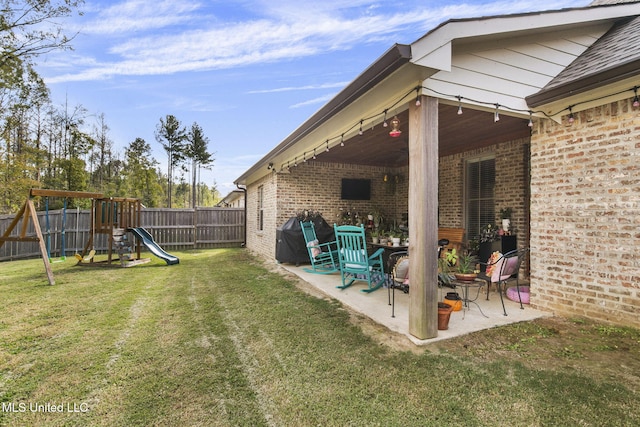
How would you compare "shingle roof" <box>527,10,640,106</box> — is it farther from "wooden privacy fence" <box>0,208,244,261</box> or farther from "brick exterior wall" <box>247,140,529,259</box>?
"wooden privacy fence" <box>0,208,244,261</box>

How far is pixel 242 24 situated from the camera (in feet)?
22.7

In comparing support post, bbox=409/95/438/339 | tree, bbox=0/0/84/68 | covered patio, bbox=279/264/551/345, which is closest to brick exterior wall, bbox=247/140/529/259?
covered patio, bbox=279/264/551/345

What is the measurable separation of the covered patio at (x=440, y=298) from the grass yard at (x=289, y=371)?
15 cm

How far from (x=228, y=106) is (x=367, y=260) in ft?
60.1

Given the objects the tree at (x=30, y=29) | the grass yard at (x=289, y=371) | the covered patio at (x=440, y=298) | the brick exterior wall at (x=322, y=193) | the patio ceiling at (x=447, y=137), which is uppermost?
the tree at (x=30, y=29)

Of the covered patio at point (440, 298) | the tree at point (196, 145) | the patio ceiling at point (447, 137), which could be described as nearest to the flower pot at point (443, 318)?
the covered patio at point (440, 298)

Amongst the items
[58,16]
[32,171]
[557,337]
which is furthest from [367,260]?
[32,171]

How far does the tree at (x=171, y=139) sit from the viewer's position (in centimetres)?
2272

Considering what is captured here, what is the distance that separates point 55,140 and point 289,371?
65.1 ft

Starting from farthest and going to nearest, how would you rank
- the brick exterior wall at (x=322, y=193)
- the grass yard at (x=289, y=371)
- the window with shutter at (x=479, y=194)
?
the brick exterior wall at (x=322, y=193) < the window with shutter at (x=479, y=194) < the grass yard at (x=289, y=371)

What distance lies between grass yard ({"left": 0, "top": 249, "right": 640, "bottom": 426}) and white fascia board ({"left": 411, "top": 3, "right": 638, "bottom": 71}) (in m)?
2.53

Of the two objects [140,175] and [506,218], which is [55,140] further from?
[506,218]

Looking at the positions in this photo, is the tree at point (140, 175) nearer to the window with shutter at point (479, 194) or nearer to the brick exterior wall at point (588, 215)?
the window with shutter at point (479, 194)

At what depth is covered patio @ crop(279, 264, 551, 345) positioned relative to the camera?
121 inches
